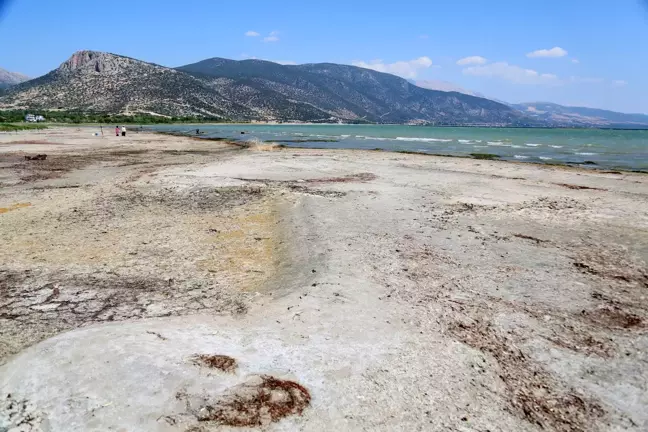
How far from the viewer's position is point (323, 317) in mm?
5309

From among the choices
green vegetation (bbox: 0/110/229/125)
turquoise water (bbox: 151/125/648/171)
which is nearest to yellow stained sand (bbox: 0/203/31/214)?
turquoise water (bbox: 151/125/648/171)

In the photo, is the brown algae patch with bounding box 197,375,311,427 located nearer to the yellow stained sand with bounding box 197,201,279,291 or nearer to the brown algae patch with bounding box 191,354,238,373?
the brown algae patch with bounding box 191,354,238,373

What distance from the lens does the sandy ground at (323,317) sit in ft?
11.8

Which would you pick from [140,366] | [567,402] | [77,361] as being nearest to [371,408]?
[567,402]

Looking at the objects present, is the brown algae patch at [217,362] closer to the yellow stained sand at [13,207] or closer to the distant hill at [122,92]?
the yellow stained sand at [13,207]

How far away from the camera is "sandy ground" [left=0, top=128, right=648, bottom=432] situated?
3.60 meters

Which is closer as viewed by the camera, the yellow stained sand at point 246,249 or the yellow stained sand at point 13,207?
the yellow stained sand at point 246,249

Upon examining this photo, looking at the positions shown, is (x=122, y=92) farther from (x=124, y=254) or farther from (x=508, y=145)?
(x=124, y=254)

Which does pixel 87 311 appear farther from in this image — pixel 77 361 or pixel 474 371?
pixel 474 371

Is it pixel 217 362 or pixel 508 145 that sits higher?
pixel 508 145

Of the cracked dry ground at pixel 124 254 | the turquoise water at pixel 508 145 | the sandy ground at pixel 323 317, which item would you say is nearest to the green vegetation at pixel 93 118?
the turquoise water at pixel 508 145

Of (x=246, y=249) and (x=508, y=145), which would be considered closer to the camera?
(x=246, y=249)

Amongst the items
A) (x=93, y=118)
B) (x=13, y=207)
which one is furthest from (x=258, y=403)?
(x=93, y=118)

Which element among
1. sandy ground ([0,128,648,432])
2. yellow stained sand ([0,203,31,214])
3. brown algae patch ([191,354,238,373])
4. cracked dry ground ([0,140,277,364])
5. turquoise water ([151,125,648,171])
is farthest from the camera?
turquoise water ([151,125,648,171])
